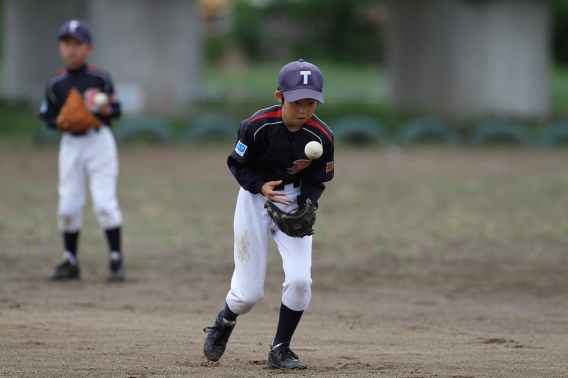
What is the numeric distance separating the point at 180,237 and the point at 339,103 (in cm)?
2033

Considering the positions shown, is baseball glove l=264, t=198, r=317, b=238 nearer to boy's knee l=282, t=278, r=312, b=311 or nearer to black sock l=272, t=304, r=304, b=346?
boy's knee l=282, t=278, r=312, b=311

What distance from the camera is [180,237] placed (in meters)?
11.2

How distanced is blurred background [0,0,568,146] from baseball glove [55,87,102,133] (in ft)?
45.4

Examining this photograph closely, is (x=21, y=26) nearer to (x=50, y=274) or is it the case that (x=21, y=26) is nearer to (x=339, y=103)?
(x=339, y=103)

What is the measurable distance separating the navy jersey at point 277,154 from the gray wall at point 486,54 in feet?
75.4

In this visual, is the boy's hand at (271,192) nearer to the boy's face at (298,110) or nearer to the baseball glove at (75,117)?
the boy's face at (298,110)

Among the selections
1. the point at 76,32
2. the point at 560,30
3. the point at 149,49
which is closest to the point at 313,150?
the point at 76,32

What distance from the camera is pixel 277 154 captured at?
5148 mm

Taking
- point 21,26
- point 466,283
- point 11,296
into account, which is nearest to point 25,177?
point 11,296

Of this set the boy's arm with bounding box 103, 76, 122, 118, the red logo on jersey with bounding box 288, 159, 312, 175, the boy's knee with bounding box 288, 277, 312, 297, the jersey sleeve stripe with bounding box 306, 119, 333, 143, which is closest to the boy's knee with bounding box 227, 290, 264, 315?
the boy's knee with bounding box 288, 277, 312, 297

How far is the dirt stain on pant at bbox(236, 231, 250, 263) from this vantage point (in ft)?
17.1

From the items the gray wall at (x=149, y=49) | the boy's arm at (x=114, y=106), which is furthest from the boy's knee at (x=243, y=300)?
the gray wall at (x=149, y=49)

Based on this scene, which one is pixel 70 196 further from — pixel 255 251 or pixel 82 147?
pixel 255 251

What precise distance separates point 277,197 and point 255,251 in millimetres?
409
